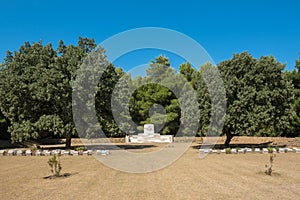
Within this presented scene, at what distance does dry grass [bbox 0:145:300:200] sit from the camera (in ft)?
28.5

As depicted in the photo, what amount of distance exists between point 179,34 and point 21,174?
12.8 m

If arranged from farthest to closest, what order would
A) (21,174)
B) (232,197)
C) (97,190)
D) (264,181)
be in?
(21,174) → (264,181) → (97,190) → (232,197)

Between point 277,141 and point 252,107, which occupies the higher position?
point 252,107

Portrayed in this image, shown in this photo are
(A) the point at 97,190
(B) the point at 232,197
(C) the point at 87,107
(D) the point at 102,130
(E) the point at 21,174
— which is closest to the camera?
(B) the point at 232,197

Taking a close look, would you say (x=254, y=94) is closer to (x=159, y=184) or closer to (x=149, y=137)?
(x=159, y=184)

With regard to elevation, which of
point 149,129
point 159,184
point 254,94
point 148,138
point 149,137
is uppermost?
point 254,94

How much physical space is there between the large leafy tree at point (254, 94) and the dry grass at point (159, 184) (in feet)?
27.4

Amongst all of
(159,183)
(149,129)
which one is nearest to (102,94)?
(159,183)

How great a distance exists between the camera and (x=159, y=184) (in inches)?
403

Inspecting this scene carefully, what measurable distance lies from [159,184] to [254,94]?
14670mm

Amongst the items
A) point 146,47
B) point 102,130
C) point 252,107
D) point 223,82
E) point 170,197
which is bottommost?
point 170,197

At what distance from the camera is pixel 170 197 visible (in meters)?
8.45

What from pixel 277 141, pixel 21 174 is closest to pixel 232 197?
pixel 21 174

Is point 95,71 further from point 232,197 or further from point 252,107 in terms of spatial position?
point 232,197
